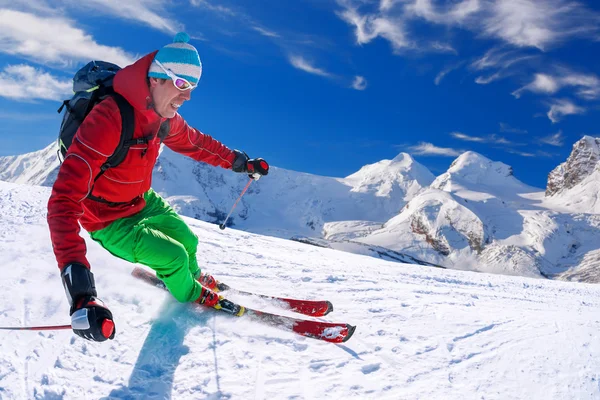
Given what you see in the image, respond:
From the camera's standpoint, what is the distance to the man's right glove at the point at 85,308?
2.83 meters

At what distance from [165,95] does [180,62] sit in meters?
0.33

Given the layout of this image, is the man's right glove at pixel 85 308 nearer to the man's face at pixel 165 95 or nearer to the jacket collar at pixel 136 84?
the jacket collar at pixel 136 84

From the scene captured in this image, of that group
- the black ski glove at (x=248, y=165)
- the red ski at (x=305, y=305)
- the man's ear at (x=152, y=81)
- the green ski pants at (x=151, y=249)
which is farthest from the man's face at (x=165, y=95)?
the red ski at (x=305, y=305)

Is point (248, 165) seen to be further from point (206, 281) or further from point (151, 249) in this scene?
point (151, 249)

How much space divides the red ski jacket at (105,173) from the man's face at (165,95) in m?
0.08

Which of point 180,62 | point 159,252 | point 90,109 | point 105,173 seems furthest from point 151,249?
point 180,62

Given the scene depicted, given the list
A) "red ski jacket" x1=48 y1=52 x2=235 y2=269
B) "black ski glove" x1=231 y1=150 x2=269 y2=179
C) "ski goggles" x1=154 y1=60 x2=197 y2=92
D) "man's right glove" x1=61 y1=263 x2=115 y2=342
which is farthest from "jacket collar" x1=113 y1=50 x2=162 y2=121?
"black ski glove" x1=231 y1=150 x2=269 y2=179

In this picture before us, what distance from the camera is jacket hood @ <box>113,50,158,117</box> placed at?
3.92 m

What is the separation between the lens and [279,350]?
394 centimetres

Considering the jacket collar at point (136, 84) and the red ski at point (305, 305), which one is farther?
the red ski at point (305, 305)

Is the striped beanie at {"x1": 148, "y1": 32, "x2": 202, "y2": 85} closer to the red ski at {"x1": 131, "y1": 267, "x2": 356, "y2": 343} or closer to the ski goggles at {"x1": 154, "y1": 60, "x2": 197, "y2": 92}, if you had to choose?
the ski goggles at {"x1": 154, "y1": 60, "x2": 197, "y2": 92}

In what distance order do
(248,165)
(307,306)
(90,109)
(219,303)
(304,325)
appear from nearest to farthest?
(90,109)
(304,325)
(219,303)
(307,306)
(248,165)

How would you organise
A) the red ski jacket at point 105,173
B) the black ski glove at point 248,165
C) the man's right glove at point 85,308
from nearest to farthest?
1. the man's right glove at point 85,308
2. the red ski jacket at point 105,173
3. the black ski glove at point 248,165

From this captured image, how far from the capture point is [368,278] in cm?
731
